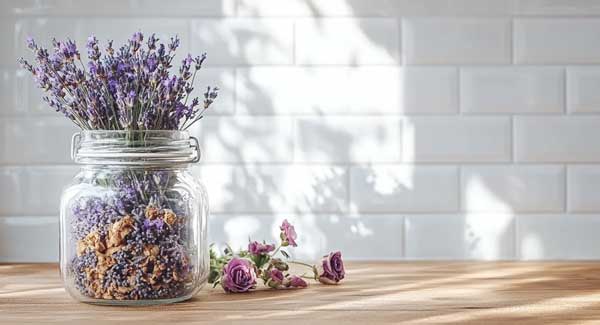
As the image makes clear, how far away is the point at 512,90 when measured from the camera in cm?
157

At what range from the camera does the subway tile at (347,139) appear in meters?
1.56

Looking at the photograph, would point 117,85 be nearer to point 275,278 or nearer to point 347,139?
point 275,278

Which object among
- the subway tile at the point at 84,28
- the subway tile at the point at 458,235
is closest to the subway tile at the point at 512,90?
the subway tile at the point at 458,235

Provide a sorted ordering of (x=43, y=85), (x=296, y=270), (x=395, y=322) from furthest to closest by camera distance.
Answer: (x=296, y=270) < (x=43, y=85) < (x=395, y=322)

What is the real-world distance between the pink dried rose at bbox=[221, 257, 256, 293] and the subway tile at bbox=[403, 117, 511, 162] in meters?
0.50

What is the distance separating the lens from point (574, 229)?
1568mm

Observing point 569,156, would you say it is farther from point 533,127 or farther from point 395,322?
point 395,322

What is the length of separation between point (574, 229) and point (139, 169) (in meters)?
0.92

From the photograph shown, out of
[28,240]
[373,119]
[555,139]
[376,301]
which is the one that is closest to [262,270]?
[376,301]

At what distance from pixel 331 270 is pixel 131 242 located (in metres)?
0.36

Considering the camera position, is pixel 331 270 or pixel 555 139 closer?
pixel 331 270

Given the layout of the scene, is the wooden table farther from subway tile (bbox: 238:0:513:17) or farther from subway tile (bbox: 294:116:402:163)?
subway tile (bbox: 238:0:513:17)

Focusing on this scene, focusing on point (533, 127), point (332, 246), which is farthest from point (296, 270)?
point (533, 127)

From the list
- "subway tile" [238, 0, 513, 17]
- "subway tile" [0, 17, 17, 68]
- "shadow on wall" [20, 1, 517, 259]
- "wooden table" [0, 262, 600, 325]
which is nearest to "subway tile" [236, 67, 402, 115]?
"shadow on wall" [20, 1, 517, 259]
